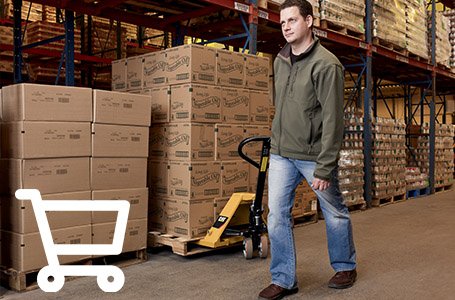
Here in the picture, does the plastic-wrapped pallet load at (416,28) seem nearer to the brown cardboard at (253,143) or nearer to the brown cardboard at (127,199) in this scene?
the brown cardboard at (253,143)

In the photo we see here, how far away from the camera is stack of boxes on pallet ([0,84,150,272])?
4027 millimetres

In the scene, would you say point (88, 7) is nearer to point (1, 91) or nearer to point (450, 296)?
point (1, 91)

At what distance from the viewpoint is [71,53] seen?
22.1 ft

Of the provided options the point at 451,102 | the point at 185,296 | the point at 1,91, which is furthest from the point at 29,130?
the point at 451,102

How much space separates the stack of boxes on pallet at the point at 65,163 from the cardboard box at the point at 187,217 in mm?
364

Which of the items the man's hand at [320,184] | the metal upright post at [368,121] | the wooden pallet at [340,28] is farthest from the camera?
the metal upright post at [368,121]

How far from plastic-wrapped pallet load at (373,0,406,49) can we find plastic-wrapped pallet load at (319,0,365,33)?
47cm

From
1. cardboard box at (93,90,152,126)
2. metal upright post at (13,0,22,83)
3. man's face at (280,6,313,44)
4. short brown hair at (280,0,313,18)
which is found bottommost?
cardboard box at (93,90,152,126)

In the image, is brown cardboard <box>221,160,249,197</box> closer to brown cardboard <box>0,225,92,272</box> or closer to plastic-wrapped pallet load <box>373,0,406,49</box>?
brown cardboard <box>0,225,92,272</box>

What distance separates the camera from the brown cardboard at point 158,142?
5320 millimetres

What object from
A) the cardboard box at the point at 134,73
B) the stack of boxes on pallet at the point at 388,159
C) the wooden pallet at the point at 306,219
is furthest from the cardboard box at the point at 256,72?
the stack of boxes on pallet at the point at 388,159

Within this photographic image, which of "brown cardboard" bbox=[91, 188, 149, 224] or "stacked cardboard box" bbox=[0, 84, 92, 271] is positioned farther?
"brown cardboard" bbox=[91, 188, 149, 224]

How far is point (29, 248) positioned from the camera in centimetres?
400

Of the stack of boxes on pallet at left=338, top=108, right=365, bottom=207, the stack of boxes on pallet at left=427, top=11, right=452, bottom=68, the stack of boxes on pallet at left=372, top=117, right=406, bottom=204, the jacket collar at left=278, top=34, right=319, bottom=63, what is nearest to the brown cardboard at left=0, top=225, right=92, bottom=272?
the jacket collar at left=278, top=34, right=319, bottom=63
